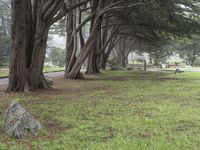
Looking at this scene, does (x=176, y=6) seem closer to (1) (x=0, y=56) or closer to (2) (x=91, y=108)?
(2) (x=91, y=108)

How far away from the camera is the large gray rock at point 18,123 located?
16.7 ft

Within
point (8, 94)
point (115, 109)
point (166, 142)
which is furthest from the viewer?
point (8, 94)

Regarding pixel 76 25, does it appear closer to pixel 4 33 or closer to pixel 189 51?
pixel 4 33

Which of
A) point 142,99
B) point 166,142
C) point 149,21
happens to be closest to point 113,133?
point 166,142

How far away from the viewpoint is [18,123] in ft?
16.8

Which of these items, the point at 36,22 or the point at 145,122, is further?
the point at 36,22

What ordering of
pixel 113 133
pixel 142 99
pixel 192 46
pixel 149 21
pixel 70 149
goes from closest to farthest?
pixel 70 149 < pixel 113 133 < pixel 142 99 < pixel 149 21 < pixel 192 46

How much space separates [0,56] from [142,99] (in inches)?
995

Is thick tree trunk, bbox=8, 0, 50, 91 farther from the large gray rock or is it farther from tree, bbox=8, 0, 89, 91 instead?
the large gray rock

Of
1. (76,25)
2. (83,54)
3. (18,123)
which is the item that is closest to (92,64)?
(76,25)

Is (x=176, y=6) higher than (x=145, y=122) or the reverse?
higher

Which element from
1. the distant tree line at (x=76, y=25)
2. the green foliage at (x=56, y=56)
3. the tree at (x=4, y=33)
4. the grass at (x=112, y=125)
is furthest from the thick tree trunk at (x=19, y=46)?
the green foliage at (x=56, y=56)

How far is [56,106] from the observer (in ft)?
27.1

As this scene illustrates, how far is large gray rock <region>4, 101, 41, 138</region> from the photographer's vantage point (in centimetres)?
510
